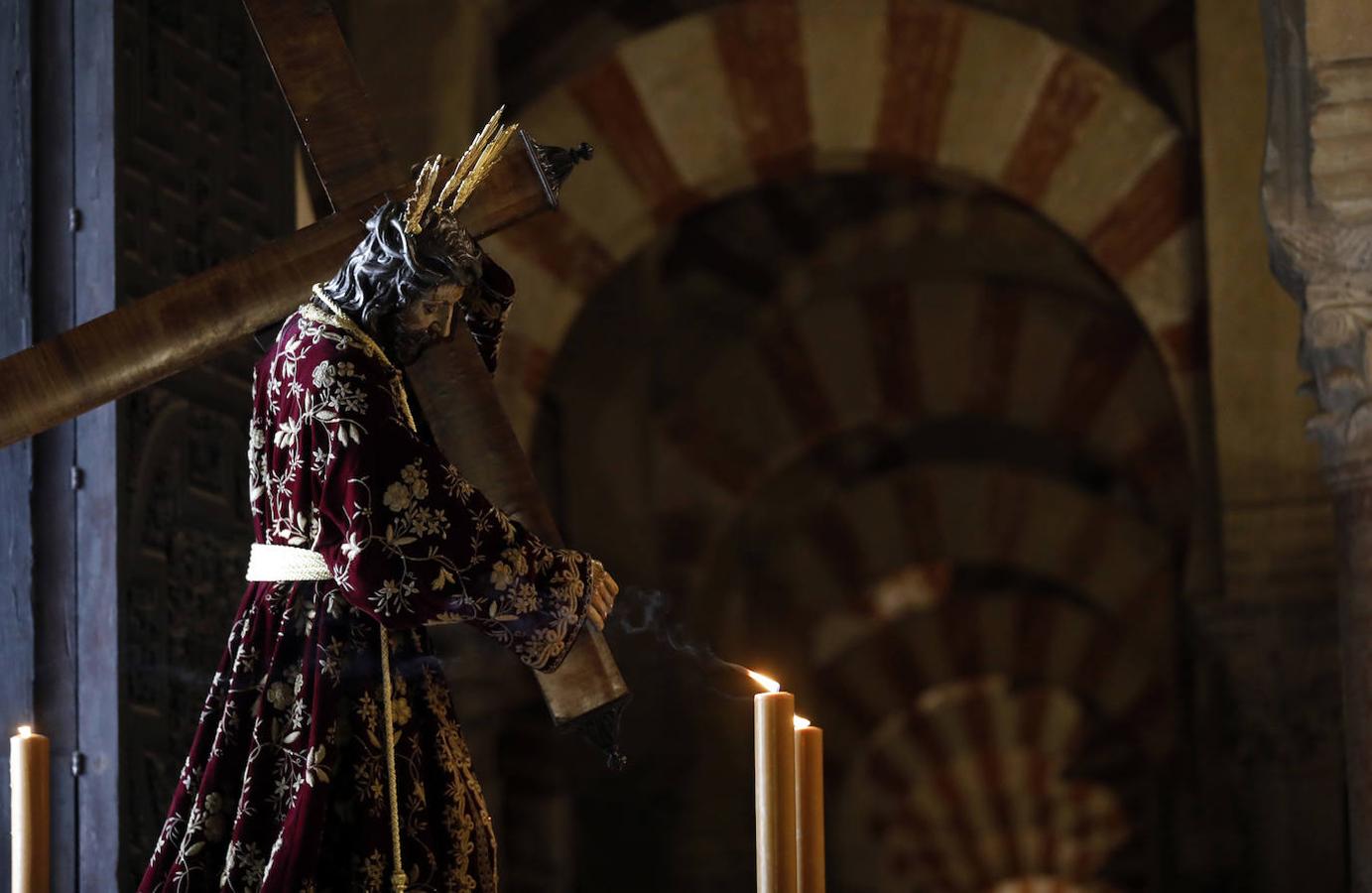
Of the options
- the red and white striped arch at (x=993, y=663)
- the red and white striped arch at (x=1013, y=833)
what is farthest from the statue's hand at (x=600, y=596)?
the red and white striped arch at (x=1013, y=833)

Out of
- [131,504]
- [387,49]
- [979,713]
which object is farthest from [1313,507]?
[979,713]

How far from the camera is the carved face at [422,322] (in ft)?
7.28

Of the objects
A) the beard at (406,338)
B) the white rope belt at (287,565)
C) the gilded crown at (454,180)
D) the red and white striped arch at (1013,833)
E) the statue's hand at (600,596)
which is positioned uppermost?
the gilded crown at (454,180)

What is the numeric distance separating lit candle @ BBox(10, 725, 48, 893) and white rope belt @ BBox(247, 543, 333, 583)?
287 millimetres

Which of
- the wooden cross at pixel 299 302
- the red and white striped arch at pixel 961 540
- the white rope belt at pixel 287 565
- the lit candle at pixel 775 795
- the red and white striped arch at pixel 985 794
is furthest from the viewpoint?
the red and white striped arch at pixel 985 794

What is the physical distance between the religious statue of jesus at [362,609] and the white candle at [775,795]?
311 millimetres

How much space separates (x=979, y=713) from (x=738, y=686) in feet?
12.1

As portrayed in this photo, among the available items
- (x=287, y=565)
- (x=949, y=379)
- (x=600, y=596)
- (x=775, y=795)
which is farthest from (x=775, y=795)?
(x=949, y=379)

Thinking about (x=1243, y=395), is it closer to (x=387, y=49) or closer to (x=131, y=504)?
(x=387, y=49)

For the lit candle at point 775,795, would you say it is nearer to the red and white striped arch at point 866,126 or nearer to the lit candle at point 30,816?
the lit candle at point 30,816

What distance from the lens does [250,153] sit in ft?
11.4

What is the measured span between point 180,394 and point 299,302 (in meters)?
0.85

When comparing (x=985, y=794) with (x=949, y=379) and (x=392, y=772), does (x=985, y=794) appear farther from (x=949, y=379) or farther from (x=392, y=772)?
(x=392, y=772)

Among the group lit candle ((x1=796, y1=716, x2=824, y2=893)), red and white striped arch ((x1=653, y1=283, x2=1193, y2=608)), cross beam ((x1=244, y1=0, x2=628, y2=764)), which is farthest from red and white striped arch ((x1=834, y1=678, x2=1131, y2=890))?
lit candle ((x1=796, y1=716, x2=824, y2=893))
